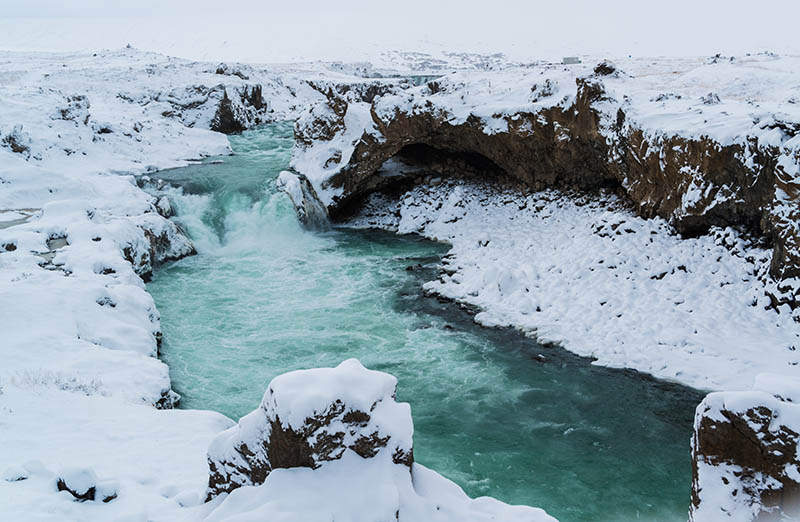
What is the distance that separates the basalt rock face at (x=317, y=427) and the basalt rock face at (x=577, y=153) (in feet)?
36.7

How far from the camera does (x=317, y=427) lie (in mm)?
6035

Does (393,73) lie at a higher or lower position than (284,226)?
higher

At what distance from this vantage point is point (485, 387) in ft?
43.9

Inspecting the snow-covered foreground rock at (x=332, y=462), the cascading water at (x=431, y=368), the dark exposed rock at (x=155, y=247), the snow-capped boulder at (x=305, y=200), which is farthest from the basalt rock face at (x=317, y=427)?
the snow-capped boulder at (x=305, y=200)

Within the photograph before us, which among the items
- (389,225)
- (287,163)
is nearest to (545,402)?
(389,225)

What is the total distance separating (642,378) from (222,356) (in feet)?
31.6

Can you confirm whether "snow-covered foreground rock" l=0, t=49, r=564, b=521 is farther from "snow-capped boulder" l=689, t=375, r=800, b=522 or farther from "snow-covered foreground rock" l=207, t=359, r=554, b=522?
"snow-capped boulder" l=689, t=375, r=800, b=522

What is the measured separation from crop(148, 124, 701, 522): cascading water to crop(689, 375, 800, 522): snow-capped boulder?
3758 mm

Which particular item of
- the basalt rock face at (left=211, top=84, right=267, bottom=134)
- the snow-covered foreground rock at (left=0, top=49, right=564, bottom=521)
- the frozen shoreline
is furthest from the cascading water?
the basalt rock face at (left=211, top=84, right=267, bottom=134)

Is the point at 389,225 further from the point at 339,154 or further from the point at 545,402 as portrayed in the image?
the point at 545,402

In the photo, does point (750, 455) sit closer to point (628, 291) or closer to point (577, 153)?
point (628, 291)

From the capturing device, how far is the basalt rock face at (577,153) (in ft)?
48.2

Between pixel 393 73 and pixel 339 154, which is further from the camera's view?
pixel 393 73

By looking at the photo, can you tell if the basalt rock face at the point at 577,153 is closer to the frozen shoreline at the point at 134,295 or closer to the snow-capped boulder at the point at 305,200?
the snow-capped boulder at the point at 305,200
